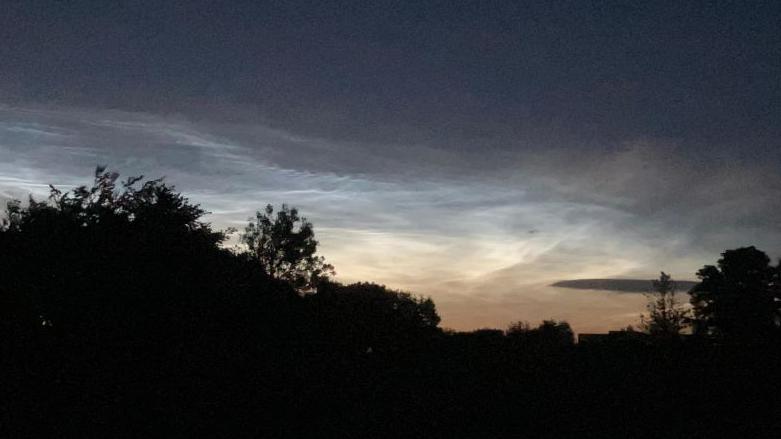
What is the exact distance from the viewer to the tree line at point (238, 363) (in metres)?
19.8

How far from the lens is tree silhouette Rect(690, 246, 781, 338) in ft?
183

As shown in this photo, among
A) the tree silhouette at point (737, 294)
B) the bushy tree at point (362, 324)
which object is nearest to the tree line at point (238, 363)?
the bushy tree at point (362, 324)

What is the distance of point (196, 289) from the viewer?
21656 millimetres

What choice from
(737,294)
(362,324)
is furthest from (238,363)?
(737,294)

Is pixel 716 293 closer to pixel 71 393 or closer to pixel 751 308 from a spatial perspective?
pixel 751 308

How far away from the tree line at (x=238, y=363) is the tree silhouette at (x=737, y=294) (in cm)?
2850

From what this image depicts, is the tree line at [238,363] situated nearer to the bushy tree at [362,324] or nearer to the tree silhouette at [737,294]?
the bushy tree at [362,324]

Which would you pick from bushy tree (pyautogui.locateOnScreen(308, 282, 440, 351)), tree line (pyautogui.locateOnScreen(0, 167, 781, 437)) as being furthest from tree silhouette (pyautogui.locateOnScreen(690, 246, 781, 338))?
bushy tree (pyautogui.locateOnScreen(308, 282, 440, 351))

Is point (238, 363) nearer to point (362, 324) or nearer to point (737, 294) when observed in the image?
point (362, 324)

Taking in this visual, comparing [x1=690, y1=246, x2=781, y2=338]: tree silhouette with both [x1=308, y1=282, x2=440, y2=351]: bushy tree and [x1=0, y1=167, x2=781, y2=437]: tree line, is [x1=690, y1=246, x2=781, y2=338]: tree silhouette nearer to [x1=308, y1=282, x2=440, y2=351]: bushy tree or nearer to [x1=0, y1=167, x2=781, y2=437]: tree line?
[x1=0, y1=167, x2=781, y2=437]: tree line

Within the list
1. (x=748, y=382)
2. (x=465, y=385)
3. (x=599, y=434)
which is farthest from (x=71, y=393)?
(x=748, y=382)

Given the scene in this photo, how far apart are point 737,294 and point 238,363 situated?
49.8 m

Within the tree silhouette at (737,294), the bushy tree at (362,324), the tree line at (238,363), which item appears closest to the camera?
the tree line at (238,363)

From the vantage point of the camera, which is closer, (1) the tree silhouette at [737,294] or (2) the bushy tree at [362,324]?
(2) the bushy tree at [362,324]
